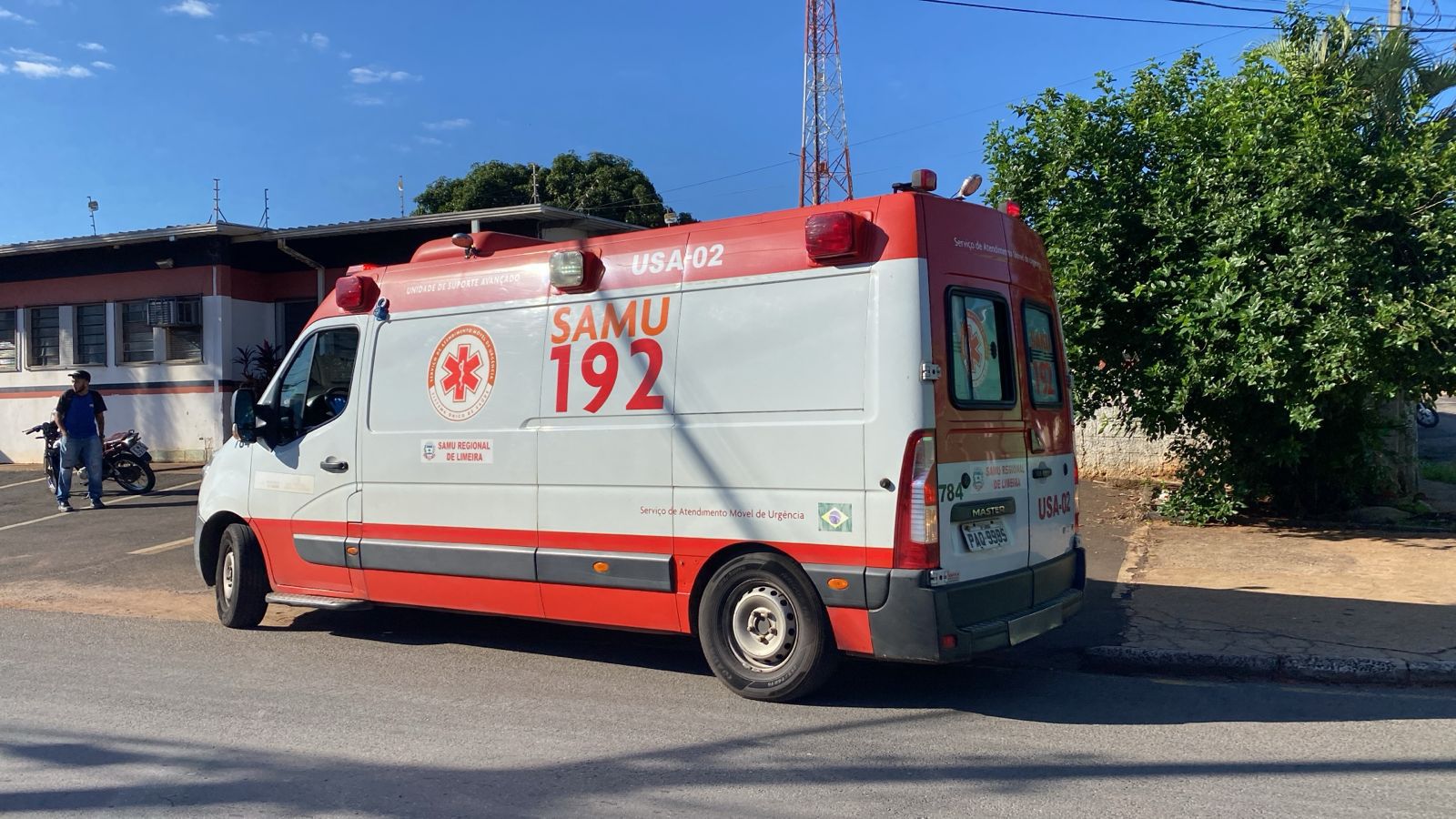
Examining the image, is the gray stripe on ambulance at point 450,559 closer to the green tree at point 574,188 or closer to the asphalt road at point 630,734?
the asphalt road at point 630,734

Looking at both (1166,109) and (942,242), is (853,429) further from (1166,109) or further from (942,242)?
(1166,109)

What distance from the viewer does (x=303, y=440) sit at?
748cm

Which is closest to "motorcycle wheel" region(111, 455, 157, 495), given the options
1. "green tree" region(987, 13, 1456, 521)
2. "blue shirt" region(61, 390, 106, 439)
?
"blue shirt" region(61, 390, 106, 439)

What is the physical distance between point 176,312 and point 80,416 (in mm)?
4304

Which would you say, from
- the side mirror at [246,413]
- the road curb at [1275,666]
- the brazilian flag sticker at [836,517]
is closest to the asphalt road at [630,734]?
the road curb at [1275,666]

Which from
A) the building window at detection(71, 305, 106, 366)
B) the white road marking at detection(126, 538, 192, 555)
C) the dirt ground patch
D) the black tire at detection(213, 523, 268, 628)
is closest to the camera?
the black tire at detection(213, 523, 268, 628)

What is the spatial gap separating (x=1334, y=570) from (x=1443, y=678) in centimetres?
282

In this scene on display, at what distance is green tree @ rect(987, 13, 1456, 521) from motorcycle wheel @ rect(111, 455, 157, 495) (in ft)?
40.3

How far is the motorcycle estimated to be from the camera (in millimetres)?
15273

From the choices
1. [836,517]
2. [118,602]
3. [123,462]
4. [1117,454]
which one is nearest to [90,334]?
[123,462]

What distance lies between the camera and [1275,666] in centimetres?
616

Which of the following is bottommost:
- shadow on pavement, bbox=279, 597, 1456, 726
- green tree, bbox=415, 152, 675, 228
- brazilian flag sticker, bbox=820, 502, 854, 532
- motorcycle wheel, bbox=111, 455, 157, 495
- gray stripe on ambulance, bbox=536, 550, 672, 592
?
shadow on pavement, bbox=279, 597, 1456, 726

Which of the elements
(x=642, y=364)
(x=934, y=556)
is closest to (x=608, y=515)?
(x=642, y=364)

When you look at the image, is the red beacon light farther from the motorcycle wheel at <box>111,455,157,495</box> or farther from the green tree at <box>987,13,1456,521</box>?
the motorcycle wheel at <box>111,455,157,495</box>
